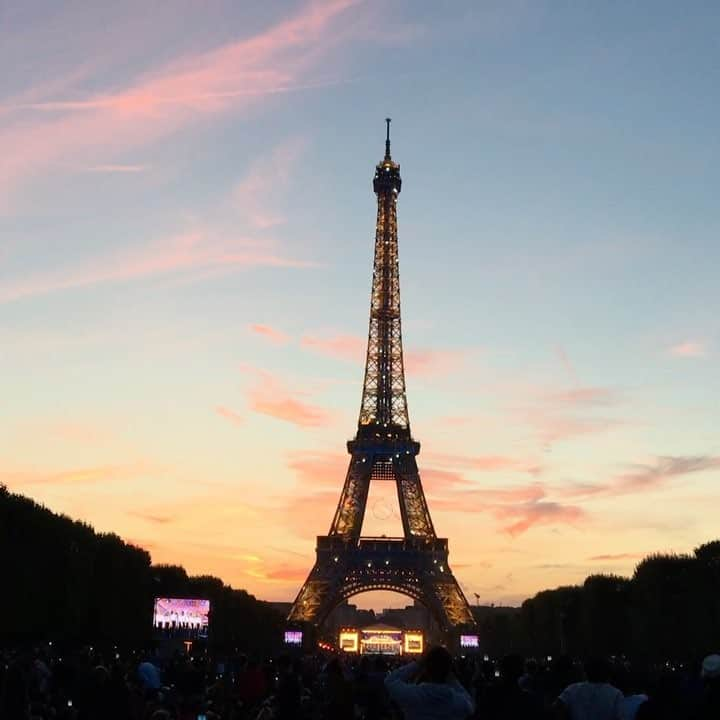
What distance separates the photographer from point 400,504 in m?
119

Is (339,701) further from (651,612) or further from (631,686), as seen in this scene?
(651,612)

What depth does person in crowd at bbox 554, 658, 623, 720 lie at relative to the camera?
11.9 meters

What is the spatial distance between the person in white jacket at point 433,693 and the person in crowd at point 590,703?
8.37 feet

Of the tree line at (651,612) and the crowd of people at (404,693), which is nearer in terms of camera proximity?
the crowd of people at (404,693)

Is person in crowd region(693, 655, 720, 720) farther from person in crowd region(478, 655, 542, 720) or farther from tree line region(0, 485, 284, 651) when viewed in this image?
tree line region(0, 485, 284, 651)

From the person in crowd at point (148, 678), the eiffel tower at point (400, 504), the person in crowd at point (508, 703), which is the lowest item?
the person in crowd at point (508, 703)

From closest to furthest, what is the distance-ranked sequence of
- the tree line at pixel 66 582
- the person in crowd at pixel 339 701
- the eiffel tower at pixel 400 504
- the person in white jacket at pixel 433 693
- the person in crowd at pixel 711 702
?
the person in white jacket at pixel 433 693 < the person in crowd at pixel 711 702 < the person in crowd at pixel 339 701 < the tree line at pixel 66 582 < the eiffel tower at pixel 400 504

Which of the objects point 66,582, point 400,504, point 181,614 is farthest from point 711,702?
point 400,504

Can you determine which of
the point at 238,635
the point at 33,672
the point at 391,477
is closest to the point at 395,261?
the point at 391,477

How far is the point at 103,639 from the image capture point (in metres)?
73.5

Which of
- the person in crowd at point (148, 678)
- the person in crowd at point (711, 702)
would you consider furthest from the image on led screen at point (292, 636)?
the person in crowd at point (711, 702)

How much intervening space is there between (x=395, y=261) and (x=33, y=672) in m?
94.9

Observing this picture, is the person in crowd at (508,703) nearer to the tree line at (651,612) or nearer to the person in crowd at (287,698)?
the person in crowd at (287,698)

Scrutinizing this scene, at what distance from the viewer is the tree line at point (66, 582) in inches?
2484
